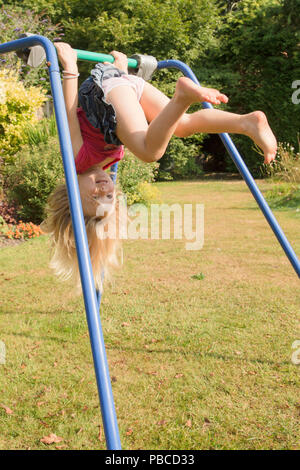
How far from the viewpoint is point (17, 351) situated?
284cm

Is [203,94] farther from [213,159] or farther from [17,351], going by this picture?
[213,159]

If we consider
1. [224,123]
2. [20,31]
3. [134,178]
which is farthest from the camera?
[20,31]

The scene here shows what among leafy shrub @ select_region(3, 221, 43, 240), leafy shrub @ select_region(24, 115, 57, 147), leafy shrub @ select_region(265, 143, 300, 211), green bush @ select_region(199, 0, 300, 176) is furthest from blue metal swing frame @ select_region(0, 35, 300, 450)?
green bush @ select_region(199, 0, 300, 176)

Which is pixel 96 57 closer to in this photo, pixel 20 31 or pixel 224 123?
pixel 224 123

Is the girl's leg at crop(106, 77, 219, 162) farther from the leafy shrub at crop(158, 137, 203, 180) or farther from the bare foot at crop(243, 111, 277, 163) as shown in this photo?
the leafy shrub at crop(158, 137, 203, 180)

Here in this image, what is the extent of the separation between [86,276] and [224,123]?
1.00 m

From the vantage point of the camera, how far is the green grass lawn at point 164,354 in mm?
2031

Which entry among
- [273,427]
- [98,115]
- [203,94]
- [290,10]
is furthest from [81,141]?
[290,10]

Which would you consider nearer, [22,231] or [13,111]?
[22,231]

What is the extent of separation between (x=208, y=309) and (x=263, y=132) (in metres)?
1.92

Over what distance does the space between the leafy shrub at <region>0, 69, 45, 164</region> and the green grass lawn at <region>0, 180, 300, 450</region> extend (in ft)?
7.40

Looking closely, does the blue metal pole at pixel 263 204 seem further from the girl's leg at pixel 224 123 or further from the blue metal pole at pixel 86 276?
Answer: the blue metal pole at pixel 86 276

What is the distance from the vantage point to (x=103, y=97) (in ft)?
6.66

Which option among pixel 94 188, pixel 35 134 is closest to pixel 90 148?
pixel 94 188
